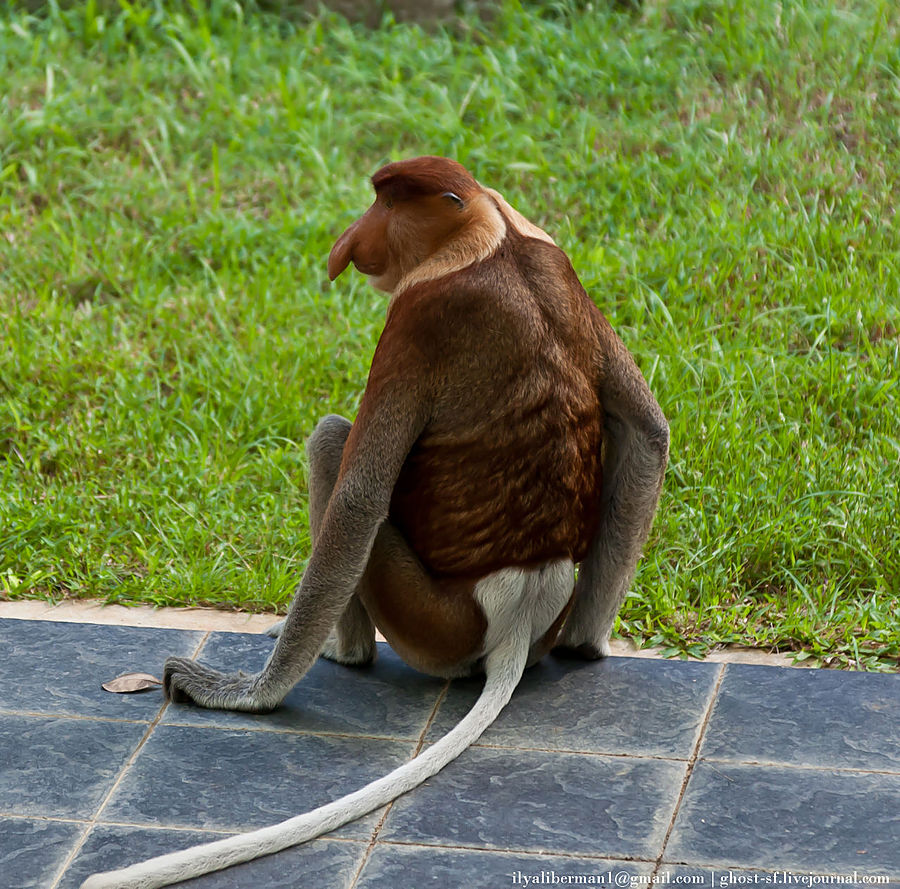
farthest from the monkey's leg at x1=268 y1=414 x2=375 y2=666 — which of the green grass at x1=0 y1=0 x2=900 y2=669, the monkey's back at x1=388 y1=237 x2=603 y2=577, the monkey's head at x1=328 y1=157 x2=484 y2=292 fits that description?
the green grass at x1=0 y1=0 x2=900 y2=669

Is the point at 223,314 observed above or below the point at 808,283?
below

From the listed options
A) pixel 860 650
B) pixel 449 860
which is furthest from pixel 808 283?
pixel 449 860

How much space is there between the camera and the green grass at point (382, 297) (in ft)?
15.5

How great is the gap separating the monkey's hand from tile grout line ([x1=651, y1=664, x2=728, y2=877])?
1106 millimetres

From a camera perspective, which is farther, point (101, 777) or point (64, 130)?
point (64, 130)

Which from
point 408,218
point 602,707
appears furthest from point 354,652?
point 408,218

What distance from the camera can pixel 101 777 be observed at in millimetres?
3568

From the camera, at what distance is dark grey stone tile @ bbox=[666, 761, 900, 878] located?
10.4 feet

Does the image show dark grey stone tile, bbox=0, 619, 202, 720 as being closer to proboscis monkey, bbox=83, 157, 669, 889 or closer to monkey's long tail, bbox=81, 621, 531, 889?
proboscis monkey, bbox=83, 157, 669, 889

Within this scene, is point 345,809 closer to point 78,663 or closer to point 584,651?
point 584,651

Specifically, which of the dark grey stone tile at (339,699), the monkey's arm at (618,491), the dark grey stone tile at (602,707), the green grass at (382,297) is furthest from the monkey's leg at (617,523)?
the dark grey stone tile at (339,699)

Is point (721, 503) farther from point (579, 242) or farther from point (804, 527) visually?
point (579, 242)

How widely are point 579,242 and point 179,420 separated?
1982 millimetres

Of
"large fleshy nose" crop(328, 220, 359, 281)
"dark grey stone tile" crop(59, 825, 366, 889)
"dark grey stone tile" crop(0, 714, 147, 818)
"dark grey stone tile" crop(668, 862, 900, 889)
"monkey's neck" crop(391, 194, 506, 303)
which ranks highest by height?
"monkey's neck" crop(391, 194, 506, 303)
